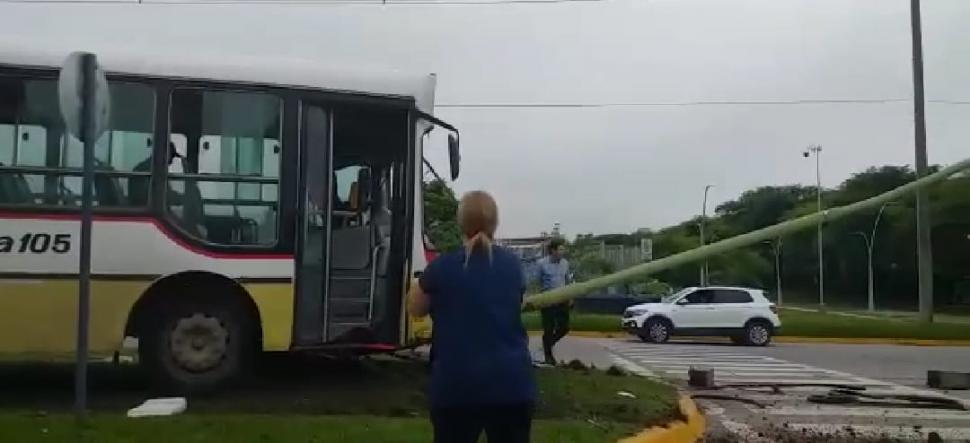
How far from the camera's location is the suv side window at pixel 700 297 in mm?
27156

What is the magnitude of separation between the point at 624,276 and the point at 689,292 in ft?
65.2

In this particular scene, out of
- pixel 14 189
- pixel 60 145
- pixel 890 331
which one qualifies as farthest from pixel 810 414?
pixel 890 331

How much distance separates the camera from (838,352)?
933 inches

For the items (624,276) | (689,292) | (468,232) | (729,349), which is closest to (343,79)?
(624,276)

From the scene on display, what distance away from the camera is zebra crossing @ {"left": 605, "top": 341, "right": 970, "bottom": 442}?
9.43 meters

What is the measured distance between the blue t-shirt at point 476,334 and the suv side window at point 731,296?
23221mm

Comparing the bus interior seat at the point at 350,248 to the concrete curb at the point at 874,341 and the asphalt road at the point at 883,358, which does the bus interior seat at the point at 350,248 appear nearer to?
the asphalt road at the point at 883,358

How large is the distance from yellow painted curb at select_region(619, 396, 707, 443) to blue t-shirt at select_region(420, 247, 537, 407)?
12.1 feet

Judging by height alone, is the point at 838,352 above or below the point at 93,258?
below

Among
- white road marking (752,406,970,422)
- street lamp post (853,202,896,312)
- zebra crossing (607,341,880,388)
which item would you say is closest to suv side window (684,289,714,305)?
zebra crossing (607,341,880,388)

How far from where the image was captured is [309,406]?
8.61 metres

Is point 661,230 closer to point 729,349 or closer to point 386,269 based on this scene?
point 729,349

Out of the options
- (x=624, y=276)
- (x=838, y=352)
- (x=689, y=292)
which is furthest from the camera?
(x=689, y=292)

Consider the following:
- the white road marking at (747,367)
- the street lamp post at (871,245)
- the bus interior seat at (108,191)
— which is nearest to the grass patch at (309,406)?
the bus interior seat at (108,191)
